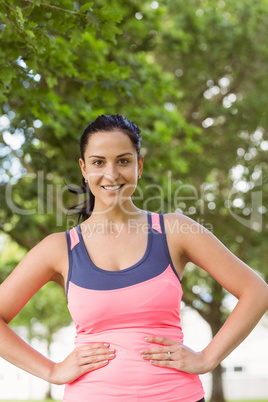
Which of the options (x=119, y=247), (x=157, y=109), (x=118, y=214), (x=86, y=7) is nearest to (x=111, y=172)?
(x=118, y=214)

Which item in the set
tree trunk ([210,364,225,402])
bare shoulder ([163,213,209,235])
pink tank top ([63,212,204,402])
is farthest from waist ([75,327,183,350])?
tree trunk ([210,364,225,402])

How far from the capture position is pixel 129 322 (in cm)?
204

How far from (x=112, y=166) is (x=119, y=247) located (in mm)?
318

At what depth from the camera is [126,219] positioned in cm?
233

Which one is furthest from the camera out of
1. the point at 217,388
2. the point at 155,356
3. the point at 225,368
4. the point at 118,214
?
the point at 225,368

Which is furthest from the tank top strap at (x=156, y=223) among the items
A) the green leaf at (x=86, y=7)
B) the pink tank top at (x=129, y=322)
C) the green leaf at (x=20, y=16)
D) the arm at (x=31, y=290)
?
the green leaf at (x=86, y=7)

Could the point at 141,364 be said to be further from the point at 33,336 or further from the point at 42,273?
the point at 33,336

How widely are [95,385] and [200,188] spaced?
11.7 meters

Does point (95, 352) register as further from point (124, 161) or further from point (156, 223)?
point (124, 161)

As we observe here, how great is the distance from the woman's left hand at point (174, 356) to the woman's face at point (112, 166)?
1.89ft

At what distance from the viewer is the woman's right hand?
2.04 metres

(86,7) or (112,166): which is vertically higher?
(86,7)

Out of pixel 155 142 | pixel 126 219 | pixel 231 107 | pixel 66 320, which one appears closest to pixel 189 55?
pixel 231 107

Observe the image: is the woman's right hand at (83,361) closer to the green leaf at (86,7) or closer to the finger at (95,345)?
the finger at (95,345)
